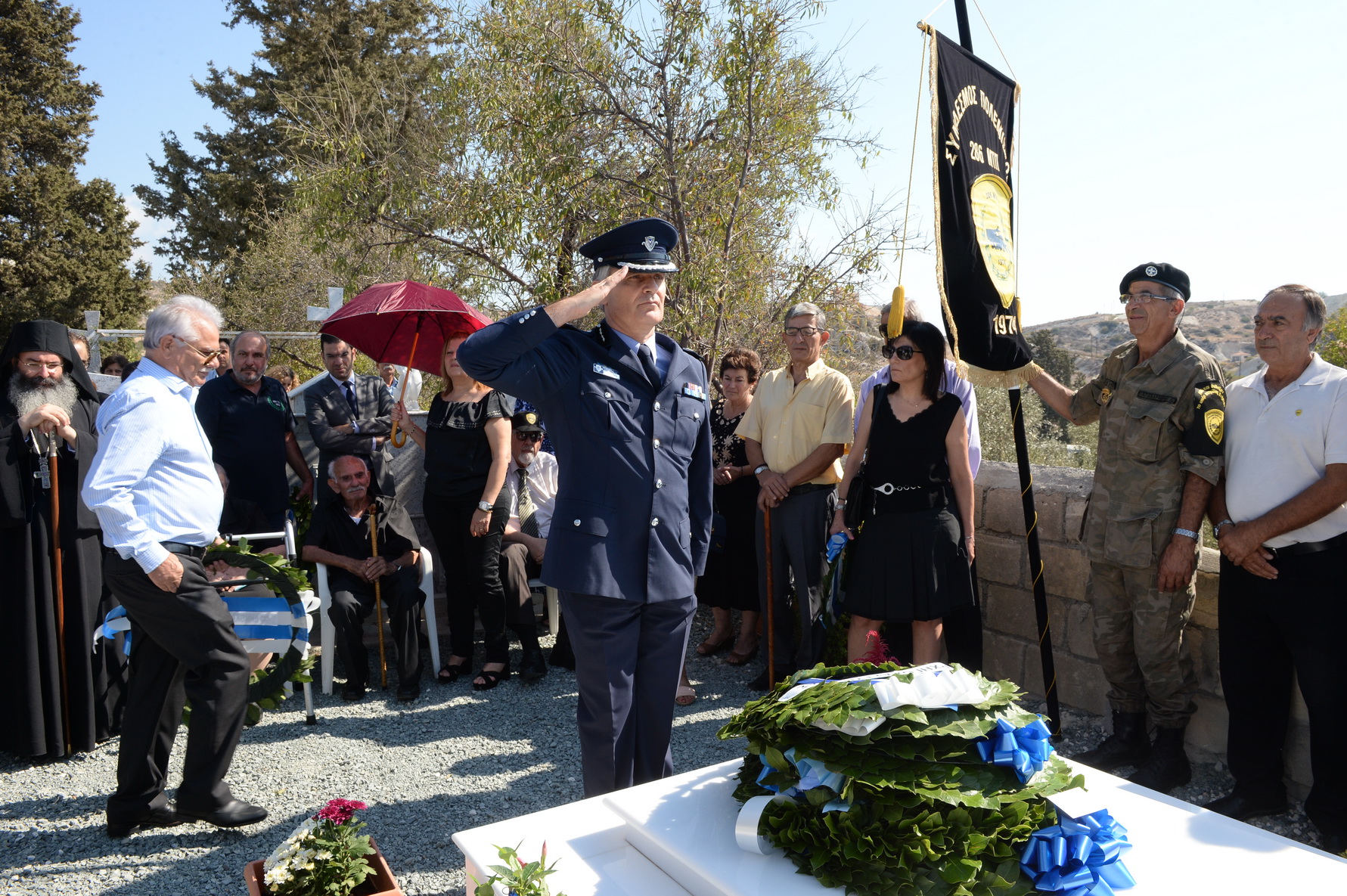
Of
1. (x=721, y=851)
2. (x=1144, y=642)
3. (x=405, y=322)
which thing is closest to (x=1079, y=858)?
(x=721, y=851)

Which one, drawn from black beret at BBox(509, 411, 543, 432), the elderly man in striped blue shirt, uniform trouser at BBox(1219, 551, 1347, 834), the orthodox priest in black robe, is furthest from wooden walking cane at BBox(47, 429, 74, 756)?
uniform trouser at BBox(1219, 551, 1347, 834)

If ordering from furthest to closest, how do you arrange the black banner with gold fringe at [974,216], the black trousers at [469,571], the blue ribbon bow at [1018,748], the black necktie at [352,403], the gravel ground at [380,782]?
the black necktie at [352,403], the black trousers at [469,571], the black banner with gold fringe at [974,216], the gravel ground at [380,782], the blue ribbon bow at [1018,748]

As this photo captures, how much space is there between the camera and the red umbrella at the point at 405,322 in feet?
18.1

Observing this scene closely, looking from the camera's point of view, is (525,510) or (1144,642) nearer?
(1144,642)

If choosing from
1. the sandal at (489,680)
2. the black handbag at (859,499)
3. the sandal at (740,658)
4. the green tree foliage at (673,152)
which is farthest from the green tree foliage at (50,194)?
the black handbag at (859,499)

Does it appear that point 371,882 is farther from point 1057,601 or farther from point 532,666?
point 1057,601

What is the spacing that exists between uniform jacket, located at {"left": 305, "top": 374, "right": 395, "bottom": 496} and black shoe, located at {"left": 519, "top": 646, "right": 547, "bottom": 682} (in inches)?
57.0

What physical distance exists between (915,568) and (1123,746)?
122cm

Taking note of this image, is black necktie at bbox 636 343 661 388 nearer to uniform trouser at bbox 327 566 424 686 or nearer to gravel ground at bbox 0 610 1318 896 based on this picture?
gravel ground at bbox 0 610 1318 896

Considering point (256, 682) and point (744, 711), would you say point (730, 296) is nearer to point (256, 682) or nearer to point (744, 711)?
point (256, 682)

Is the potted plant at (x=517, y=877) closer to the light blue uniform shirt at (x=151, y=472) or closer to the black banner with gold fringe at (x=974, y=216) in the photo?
the light blue uniform shirt at (x=151, y=472)

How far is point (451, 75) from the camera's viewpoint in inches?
355

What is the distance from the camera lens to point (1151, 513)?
3930 mm

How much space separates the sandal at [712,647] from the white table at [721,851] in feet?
12.9
